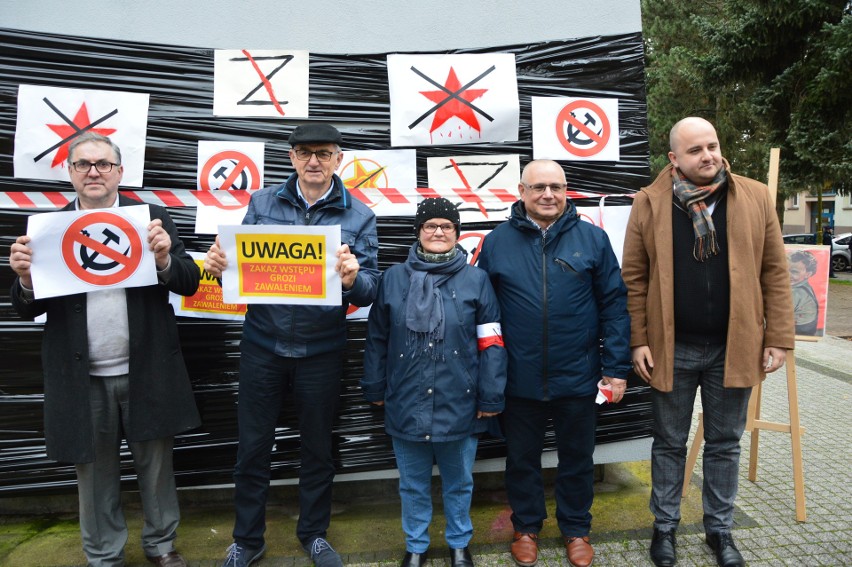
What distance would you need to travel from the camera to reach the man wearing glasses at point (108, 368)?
105 inches

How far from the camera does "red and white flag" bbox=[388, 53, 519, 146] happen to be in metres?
3.54

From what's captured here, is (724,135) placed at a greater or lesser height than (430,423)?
greater

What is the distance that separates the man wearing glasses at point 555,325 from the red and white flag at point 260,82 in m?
1.48

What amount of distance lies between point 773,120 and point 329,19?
1230cm

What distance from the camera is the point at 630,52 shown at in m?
3.65

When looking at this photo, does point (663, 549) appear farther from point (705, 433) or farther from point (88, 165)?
point (88, 165)

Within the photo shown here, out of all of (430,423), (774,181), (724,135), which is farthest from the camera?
(724,135)

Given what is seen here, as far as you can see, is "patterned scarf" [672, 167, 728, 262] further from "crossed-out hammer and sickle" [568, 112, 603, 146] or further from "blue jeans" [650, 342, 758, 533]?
"crossed-out hammer and sickle" [568, 112, 603, 146]

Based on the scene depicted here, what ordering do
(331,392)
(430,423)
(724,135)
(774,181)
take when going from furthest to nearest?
(724,135), (774,181), (331,392), (430,423)

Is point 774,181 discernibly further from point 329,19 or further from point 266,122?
point 266,122

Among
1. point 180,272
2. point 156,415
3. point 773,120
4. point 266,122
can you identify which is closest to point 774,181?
point 266,122

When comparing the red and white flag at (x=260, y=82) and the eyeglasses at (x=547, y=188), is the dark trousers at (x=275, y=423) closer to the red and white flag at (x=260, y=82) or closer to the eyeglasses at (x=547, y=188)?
the eyeglasses at (x=547, y=188)

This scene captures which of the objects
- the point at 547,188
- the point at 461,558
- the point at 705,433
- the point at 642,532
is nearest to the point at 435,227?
the point at 547,188

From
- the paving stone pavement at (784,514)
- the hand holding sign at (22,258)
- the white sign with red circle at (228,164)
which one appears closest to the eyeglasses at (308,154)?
the white sign with red circle at (228,164)
